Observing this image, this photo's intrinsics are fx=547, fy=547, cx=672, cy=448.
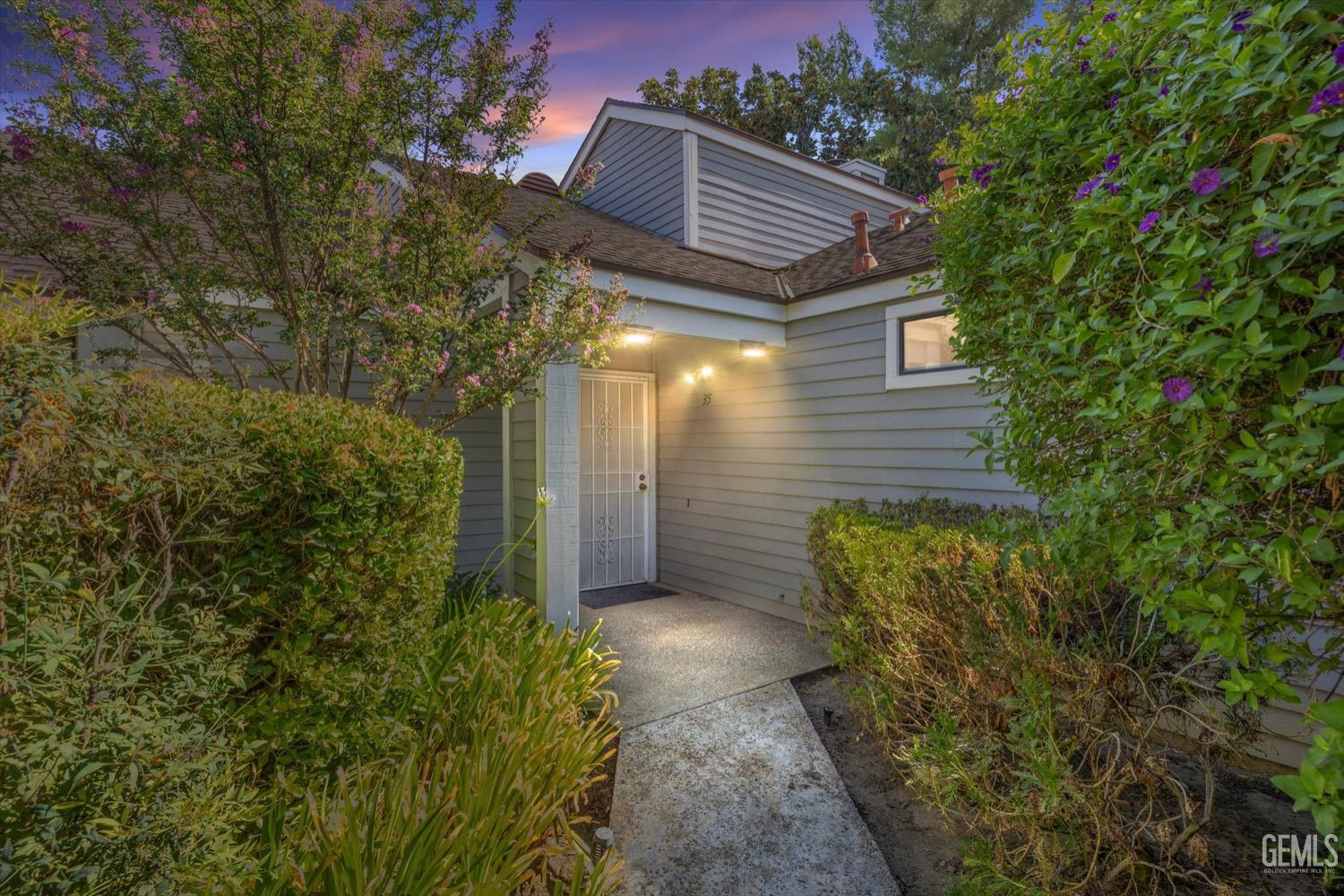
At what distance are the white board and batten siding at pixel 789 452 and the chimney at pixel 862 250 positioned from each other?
0.51 m

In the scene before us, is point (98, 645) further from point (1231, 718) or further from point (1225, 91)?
point (1231, 718)

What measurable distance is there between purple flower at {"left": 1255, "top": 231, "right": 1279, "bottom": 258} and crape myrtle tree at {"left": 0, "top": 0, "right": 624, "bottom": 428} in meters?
3.54

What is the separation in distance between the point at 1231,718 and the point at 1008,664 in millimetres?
689

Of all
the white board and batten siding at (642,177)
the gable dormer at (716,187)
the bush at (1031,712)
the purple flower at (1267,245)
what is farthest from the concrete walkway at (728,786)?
the white board and batten siding at (642,177)

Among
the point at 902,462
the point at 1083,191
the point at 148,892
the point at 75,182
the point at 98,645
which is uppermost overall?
the point at 75,182

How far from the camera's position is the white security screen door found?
23.6 feet

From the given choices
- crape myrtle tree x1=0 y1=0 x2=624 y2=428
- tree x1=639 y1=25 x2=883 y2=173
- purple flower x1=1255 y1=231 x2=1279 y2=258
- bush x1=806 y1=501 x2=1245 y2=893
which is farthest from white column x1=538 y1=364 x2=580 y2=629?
tree x1=639 y1=25 x2=883 y2=173

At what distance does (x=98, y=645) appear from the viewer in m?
1.34

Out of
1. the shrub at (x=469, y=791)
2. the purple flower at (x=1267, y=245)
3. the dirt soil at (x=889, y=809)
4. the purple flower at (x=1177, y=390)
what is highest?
the purple flower at (x=1267, y=245)

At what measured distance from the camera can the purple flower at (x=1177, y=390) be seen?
49.4 inches

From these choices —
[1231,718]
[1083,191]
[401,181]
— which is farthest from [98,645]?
[401,181]

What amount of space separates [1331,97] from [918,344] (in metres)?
4.34

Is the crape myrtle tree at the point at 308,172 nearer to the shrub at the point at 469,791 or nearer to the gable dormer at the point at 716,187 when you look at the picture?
the shrub at the point at 469,791

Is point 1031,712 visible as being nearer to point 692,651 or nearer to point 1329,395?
point 1329,395
